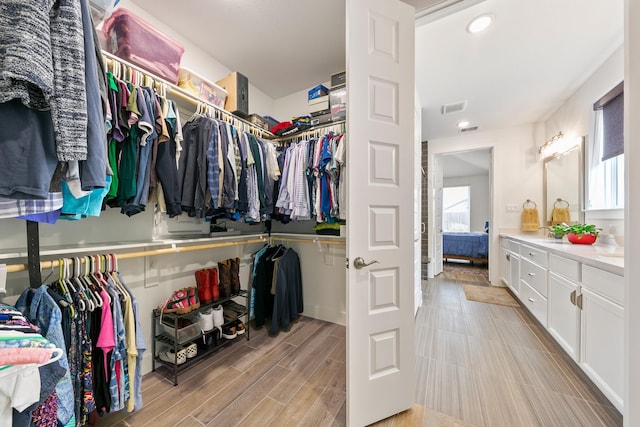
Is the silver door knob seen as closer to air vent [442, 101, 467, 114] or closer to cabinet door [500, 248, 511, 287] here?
air vent [442, 101, 467, 114]

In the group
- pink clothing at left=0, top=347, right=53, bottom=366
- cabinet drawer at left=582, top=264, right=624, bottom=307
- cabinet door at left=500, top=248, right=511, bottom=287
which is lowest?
cabinet door at left=500, top=248, right=511, bottom=287

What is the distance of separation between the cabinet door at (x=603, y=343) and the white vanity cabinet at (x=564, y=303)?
0.08 meters

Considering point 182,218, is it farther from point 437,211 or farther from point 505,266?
point 505,266

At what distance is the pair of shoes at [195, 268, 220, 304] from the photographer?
182 centimetres

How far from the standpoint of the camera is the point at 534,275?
2.38m

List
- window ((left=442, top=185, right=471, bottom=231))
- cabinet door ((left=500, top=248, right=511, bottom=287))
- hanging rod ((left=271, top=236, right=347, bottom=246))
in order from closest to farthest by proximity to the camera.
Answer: hanging rod ((left=271, top=236, right=347, bottom=246)), cabinet door ((left=500, top=248, right=511, bottom=287)), window ((left=442, top=185, right=471, bottom=231))

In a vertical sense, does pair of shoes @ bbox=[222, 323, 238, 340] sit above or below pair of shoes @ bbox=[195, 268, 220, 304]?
below

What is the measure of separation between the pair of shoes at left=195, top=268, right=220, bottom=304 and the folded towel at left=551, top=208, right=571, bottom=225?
4327mm

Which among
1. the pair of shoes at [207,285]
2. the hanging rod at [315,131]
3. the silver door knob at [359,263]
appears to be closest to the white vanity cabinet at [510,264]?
the hanging rod at [315,131]

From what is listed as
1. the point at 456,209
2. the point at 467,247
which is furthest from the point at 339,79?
the point at 456,209

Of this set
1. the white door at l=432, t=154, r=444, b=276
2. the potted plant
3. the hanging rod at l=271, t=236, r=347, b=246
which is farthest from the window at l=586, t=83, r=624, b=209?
the hanging rod at l=271, t=236, r=347, b=246

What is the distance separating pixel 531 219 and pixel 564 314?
A: 2.27 metres

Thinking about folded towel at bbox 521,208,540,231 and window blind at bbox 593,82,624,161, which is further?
folded towel at bbox 521,208,540,231

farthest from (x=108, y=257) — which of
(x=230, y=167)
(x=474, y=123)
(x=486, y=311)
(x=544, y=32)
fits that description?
(x=474, y=123)
